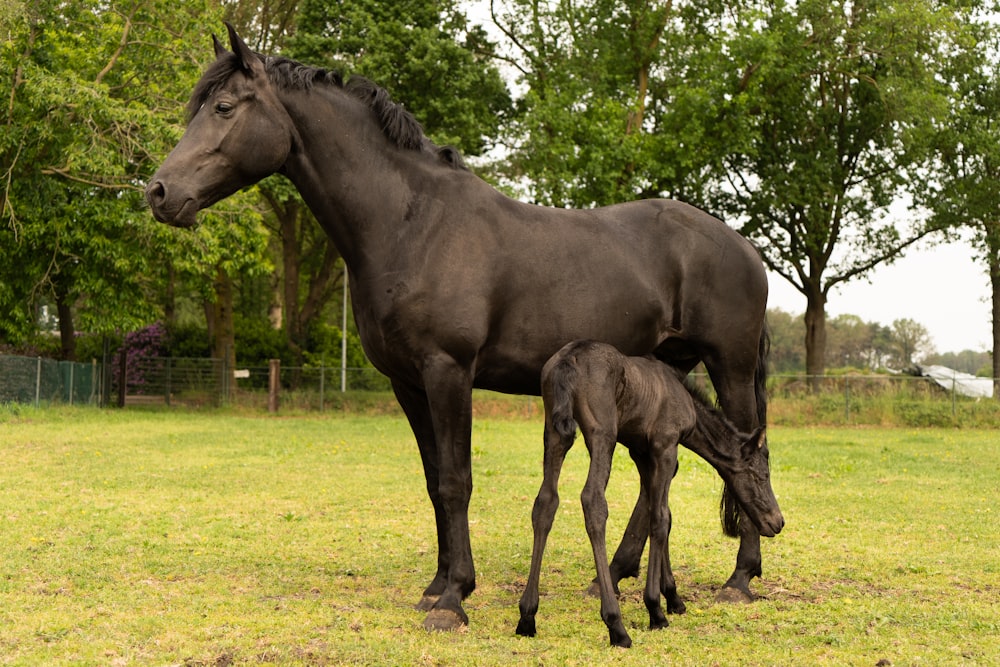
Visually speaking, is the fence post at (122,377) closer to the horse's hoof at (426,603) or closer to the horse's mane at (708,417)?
the horse's hoof at (426,603)

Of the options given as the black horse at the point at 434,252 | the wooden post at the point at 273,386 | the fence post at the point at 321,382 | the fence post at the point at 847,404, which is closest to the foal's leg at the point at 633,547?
the black horse at the point at 434,252

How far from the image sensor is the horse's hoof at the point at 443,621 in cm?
546

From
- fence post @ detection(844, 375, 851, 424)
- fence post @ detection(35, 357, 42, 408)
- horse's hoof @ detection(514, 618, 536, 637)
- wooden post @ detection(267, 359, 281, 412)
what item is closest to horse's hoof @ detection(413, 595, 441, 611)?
horse's hoof @ detection(514, 618, 536, 637)

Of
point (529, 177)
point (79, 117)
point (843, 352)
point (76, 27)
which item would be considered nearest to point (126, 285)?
point (79, 117)

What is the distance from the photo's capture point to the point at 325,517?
10.1 metres

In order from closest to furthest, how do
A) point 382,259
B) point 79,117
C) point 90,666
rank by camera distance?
point 90,666
point 382,259
point 79,117

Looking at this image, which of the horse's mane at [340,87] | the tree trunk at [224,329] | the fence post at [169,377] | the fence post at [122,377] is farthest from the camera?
the tree trunk at [224,329]

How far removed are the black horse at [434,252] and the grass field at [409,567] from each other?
60 cm

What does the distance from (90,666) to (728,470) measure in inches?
150

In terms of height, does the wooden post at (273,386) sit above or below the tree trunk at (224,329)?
below

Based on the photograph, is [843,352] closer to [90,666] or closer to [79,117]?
[79,117]

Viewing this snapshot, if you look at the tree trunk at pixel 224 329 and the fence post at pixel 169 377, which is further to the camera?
the tree trunk at pixel 224 329

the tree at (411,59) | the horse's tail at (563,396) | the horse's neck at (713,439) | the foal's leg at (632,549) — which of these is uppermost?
the tree at (411,59)

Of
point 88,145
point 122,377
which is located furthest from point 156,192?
point 122,377
